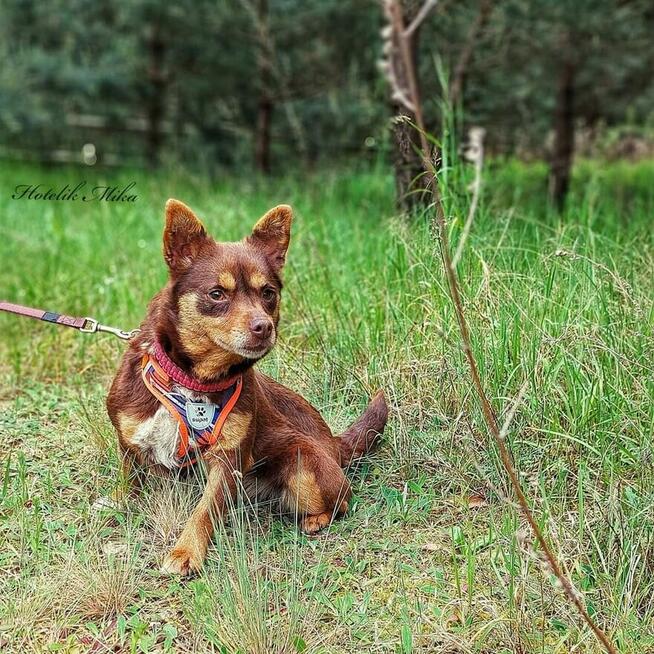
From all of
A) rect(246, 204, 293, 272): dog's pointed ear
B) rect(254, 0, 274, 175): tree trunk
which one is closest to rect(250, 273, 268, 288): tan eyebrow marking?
rect(246, 204, 293, 272): dog's pointed ear

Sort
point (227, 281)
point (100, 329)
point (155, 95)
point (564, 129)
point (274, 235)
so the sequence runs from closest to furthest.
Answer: point (227, 281) → point (274, 235) → point (100, 329) → point (564, 129) → point (155, 95)

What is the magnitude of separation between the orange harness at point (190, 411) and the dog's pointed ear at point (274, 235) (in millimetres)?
550

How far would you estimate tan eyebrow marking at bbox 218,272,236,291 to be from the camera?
3.19 metres

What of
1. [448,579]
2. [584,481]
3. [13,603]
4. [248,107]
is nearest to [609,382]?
[584,481]

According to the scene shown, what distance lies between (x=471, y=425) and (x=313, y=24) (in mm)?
8048

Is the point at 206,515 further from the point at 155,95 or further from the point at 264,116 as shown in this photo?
the point at 155,95

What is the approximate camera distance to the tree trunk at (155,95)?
11.9 m

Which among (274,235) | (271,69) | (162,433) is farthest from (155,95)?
(162,433)

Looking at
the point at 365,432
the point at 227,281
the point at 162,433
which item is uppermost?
the point at 227,281

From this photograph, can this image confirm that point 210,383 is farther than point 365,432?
No

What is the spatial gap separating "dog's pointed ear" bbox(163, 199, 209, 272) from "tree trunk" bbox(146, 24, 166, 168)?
8988 millimetres

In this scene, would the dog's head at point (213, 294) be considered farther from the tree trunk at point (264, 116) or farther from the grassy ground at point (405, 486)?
the tree trunk at point (264, 116)

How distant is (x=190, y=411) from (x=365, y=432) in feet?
2.78

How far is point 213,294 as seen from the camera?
3203mm
